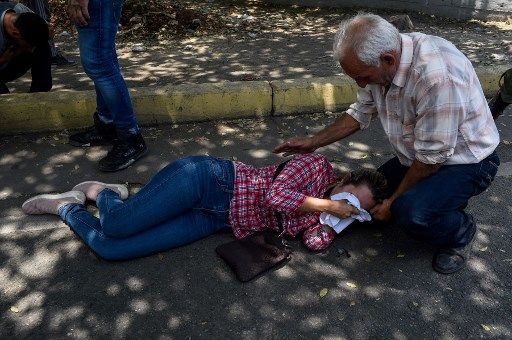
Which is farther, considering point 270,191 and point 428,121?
point 270,191

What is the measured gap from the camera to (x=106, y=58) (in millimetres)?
3271

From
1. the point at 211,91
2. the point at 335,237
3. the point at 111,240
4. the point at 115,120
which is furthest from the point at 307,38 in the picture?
the point at 111,240

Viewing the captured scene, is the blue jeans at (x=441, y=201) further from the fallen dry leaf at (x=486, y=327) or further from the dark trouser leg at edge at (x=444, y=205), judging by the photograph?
the fallen dry leaf at (x=486, y=327)

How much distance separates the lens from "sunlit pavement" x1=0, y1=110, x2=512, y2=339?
229cm

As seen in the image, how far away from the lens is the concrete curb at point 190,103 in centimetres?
397

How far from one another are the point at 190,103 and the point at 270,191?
1846 millimetres

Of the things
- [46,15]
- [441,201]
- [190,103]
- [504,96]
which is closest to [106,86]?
[190,103]

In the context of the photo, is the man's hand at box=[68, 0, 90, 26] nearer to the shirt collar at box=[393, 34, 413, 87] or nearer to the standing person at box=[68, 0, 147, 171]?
the standing person at box=[68, 0, 147, 171]

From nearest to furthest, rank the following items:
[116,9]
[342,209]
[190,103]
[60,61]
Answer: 1. [342,209]
2. [116,9]
3. [190,103]
4. [60,61]

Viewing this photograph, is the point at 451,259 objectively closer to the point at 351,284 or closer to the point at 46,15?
the point at 351,284

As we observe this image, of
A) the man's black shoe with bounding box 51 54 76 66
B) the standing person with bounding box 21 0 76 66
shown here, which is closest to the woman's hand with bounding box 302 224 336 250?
the standing person with bounding box 21 0 76 66

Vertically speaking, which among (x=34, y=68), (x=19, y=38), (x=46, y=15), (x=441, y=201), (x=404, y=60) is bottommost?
(x=441, y=201)

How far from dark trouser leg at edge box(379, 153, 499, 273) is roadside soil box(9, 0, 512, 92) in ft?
9.41

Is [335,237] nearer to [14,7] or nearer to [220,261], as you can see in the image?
[220,261]
